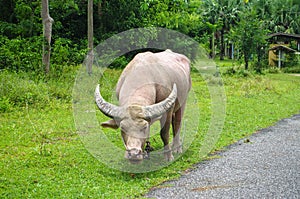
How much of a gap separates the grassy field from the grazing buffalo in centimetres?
62

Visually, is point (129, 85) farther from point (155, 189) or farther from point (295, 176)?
point (295, 176)

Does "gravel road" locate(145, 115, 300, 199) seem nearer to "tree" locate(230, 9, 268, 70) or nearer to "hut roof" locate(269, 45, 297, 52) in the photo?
"tree" locate(230, 9, 268, 70)

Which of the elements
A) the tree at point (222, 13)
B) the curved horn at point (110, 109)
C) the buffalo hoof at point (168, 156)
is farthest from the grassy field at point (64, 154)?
the tree at point (222, 13)

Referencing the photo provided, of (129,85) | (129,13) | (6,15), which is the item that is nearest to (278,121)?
(129,85)

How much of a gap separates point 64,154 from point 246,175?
10.8 ft

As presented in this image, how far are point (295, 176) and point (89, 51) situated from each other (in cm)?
1081

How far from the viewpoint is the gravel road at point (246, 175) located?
6.11 meters

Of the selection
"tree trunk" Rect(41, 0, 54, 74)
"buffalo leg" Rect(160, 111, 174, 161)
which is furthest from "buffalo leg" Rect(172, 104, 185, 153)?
"tree trunk" Rect(41, 0, 54, 74)

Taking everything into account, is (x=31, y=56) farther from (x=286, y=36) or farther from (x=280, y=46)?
(x=286, y=36)

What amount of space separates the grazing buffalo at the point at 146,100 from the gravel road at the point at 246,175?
2.56ft

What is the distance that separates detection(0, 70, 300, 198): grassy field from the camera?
20.3 ft

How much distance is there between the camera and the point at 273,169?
7.41 m

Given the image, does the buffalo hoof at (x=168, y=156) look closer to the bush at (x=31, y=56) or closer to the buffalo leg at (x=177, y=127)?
the buffalo leg at (x=177, y=127)

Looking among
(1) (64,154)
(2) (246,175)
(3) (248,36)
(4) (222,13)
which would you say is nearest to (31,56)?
(1) (64,154)
